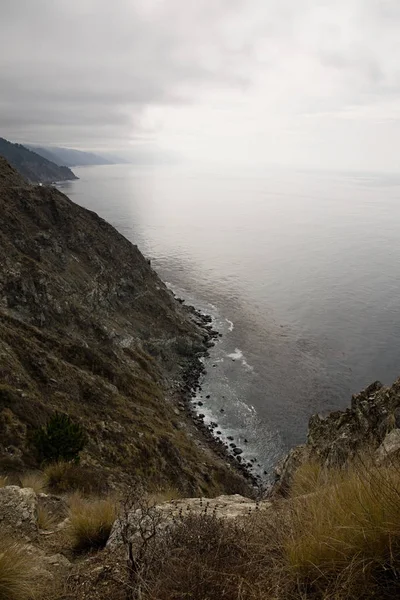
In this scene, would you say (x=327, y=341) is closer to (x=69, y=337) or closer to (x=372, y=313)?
(x=372, y=313)

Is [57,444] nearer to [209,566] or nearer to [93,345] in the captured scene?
[209,566]

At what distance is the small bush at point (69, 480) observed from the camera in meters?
13.6

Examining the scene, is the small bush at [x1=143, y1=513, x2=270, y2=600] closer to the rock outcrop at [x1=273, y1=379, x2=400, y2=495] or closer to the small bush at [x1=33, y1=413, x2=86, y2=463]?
the rock outcrop at [x1=273, y1=379, x2=400, y2=495]

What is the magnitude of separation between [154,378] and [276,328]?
30514 mm

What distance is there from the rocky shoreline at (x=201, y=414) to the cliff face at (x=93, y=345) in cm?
98

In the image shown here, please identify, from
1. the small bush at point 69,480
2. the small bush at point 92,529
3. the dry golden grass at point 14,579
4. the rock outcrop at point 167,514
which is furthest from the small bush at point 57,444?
the dry golden grass at point 14,579

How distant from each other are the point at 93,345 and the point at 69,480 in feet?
104

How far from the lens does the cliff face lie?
26594mm

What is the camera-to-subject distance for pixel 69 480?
1434cm

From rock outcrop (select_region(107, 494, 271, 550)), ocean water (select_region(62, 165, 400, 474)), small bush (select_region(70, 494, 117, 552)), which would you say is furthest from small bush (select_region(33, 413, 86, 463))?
ocean water (select_region(62, 165, 400, 474))

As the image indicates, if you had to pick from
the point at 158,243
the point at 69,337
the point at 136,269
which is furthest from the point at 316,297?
the point at 158,243

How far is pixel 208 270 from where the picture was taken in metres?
114

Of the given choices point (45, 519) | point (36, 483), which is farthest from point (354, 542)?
point (36, 483)

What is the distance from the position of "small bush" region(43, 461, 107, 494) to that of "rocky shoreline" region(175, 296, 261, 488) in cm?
2874
